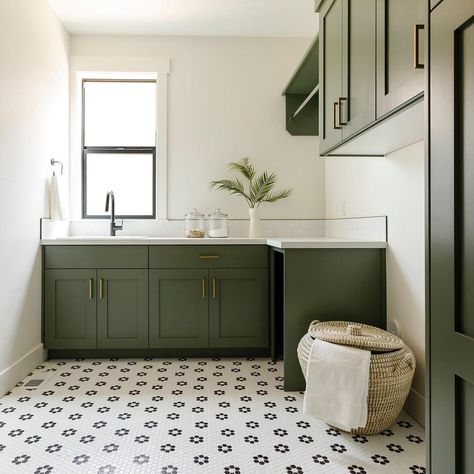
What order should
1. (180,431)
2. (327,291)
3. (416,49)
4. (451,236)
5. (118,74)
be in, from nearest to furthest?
(451,236) < (416,49) < (180,431) < (327,291) < (118,74)

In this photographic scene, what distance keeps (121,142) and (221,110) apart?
937 mm

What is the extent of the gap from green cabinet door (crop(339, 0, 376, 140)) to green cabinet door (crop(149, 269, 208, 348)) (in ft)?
5.07

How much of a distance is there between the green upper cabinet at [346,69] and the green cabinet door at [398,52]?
3.2 inches

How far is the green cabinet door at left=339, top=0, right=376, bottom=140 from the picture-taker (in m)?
1.72

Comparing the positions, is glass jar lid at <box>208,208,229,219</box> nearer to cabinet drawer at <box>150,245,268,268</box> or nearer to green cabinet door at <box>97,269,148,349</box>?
cabinet drawer at <box>150,245,268,268</box>

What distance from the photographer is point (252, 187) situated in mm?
3582

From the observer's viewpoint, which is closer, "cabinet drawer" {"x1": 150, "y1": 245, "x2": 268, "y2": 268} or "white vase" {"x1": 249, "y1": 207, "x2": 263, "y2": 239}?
"cabinet drawer" {"x1": 150, "y1": 245, "x2": 268, "y2": 268}

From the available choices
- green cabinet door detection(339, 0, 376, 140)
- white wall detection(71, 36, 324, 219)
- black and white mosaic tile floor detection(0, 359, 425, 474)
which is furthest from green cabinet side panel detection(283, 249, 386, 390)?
white wall detection(71, 36, 324, 219)

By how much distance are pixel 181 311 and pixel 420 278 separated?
167cm

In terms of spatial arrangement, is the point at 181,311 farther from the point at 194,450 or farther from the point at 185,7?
the point at 185,7

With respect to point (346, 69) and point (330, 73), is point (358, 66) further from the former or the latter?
point (330, 73)

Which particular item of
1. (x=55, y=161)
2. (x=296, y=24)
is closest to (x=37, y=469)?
(x=55, y=161)

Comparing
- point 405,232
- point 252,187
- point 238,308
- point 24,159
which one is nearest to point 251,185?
point 252,187

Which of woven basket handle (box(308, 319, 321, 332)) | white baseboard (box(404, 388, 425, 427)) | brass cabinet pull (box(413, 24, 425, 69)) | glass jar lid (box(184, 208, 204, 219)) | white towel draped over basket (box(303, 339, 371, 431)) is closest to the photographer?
brass cabinet pull (box(413, 24, 425, 69))
